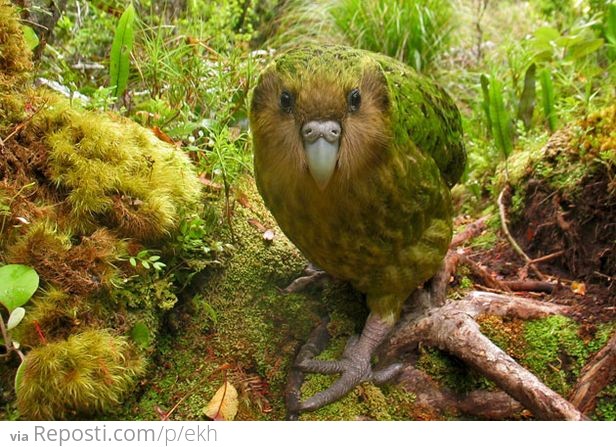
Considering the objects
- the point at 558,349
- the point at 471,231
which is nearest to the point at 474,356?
the point at 558,349

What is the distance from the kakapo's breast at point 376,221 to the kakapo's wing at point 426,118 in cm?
8

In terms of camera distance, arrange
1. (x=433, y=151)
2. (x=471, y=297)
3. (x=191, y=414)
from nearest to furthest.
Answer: (x=191, y=414) < (x=433, y=151) < (x=471, y=297)

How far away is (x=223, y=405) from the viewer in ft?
6.55

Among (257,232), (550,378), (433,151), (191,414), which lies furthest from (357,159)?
(550,378)

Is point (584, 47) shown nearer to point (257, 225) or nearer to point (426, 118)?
point (426, 118)

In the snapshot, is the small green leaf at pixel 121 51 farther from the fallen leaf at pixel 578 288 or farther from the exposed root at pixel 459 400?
the fallen leaf at pixel 578 288

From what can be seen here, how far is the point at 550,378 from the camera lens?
2.22m

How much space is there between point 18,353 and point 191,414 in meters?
0.60

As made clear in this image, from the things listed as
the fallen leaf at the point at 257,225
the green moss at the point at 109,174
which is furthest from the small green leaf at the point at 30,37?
the fallen leaf at the point at 257,225

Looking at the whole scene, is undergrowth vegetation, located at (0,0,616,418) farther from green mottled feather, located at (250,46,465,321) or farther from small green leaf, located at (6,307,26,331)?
green mottled feather, located at (250,46,465,321)

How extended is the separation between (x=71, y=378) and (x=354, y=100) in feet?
3.69
